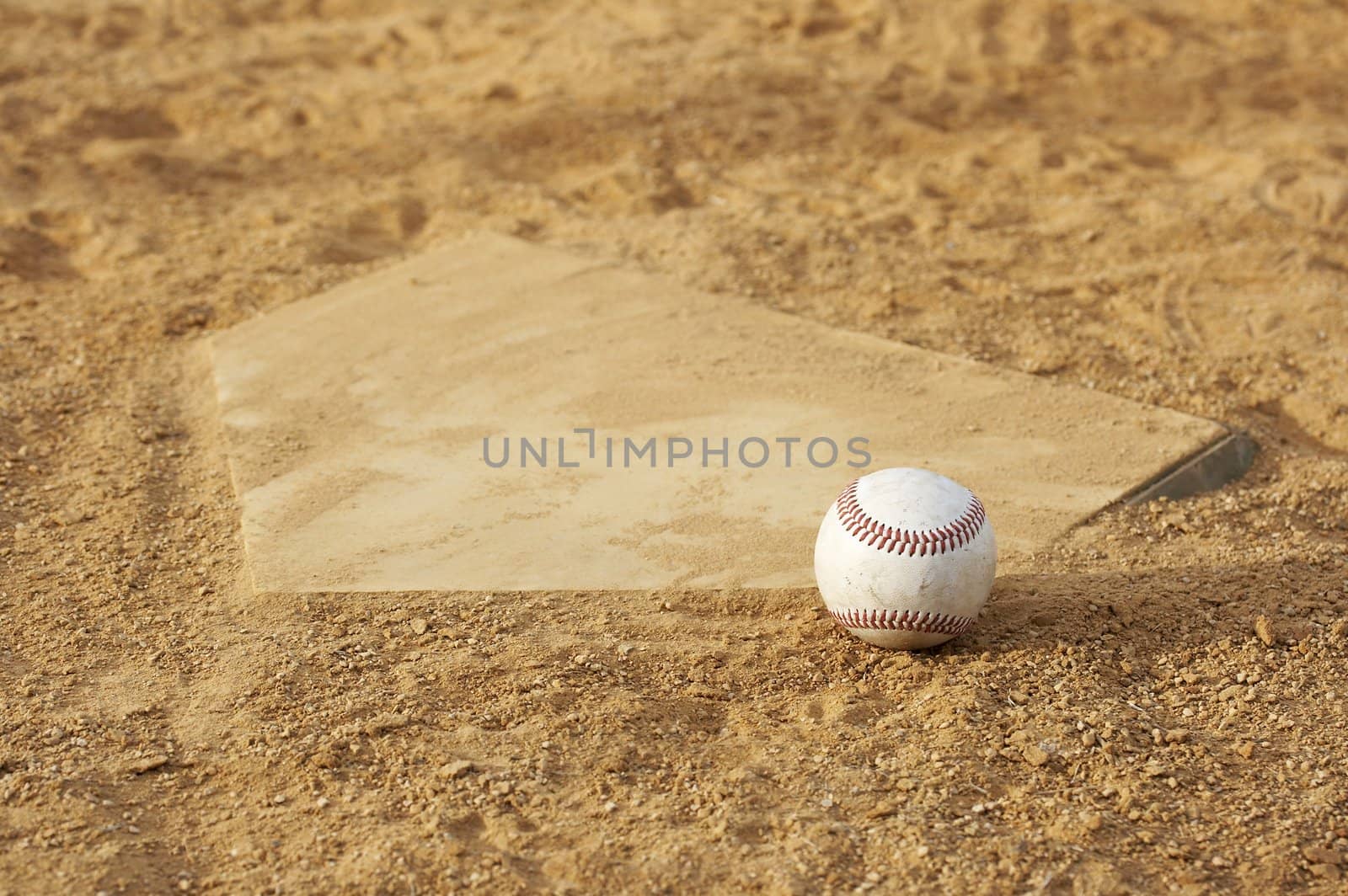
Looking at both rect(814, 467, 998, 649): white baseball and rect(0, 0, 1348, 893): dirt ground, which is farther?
rect(814, 467, 998, 649): white baseball

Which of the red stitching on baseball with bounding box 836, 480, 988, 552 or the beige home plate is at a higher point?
the red stitching on baseball with bounding box 836, 480, 988, 552

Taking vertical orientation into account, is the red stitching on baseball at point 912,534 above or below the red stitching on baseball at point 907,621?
above

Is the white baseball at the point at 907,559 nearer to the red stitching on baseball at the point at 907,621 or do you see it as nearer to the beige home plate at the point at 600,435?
the red stitching on baseball at the point at 907,621

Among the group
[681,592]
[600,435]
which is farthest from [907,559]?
[600,435]

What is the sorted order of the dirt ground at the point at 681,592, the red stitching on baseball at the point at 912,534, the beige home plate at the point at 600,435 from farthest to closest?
the beige home plate at the point at 600,435 → the red stitching on baseball at the point at 912,534 → the dirt ground at the point at 681,592

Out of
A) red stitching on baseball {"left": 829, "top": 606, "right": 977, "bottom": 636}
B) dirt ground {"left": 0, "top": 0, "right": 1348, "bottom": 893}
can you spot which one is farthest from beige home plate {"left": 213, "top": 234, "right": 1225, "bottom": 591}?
red stitching on baseball {"left": 829, "top": 606, "right": 977, "bottom": 636}

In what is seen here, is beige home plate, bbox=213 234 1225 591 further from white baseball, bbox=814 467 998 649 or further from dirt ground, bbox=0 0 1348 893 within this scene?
white baseball, bbox=814 467 998 649

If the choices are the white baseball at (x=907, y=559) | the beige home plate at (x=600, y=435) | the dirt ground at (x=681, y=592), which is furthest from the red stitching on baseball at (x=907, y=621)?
the beige home plate at (x=600, y=435)
